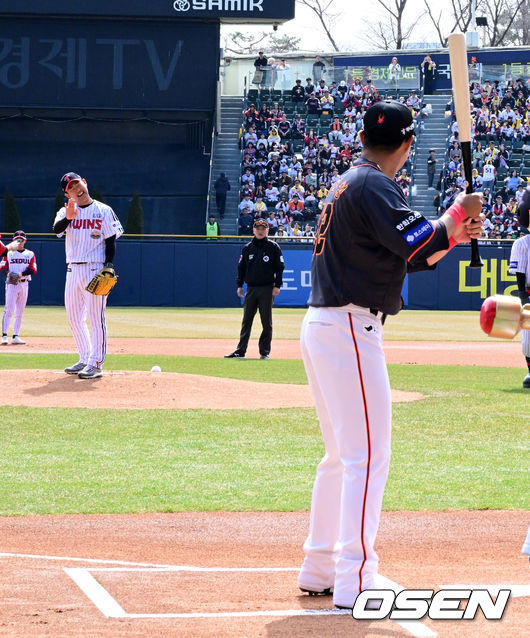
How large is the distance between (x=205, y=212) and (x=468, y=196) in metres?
37.0

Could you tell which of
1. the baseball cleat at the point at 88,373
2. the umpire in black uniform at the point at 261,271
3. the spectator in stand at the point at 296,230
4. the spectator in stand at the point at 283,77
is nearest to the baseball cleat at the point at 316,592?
the baseball cleat at the point at 88,373

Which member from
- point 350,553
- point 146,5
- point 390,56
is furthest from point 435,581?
point 390,56

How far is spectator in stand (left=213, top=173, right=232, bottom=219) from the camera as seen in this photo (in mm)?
39697

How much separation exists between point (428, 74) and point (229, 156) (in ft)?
30.7

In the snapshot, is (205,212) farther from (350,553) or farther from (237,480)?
(350,553)

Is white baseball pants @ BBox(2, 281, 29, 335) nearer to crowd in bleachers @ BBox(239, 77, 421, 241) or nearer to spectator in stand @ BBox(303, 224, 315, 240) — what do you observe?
spectator in stand @ BBox(303, 224, 315, 240)

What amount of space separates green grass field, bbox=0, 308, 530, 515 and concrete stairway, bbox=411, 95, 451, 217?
27.5m

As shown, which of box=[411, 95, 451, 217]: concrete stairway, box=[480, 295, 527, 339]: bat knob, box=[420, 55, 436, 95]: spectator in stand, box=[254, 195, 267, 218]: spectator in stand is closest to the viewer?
box=[480, 295, 527, 339]: bat knob

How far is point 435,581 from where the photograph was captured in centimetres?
475

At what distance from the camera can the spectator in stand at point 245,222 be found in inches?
1492

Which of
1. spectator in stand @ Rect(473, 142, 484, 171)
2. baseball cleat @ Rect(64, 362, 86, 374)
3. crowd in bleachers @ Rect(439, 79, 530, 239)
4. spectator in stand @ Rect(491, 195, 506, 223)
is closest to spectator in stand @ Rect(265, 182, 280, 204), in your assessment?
crowd in bleachers @ Rect(439, 79, 530, 239)

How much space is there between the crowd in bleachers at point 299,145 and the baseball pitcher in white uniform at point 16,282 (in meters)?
16.9

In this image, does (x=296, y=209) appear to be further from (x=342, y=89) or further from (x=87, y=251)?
(x=87, y=251)

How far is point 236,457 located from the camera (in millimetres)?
8391
